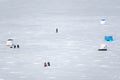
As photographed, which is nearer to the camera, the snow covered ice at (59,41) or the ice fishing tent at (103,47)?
the snow covered ice at (59,41)

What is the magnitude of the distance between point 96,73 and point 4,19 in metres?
6.66

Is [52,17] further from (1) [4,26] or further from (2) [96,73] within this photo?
(2) [96,73]

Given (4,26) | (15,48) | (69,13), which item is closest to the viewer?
(15,48)

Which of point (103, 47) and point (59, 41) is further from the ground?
point (59, 41)

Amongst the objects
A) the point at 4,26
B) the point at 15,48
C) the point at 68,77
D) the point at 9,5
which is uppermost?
the point at 9,5

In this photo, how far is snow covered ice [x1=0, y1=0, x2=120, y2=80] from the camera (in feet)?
22.0

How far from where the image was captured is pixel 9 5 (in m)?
16.0

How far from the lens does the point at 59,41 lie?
9.21 metres

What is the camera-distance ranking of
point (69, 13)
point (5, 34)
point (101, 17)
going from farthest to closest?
point (69, 13), point (101, 17), point (5, 34)

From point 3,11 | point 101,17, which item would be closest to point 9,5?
point 3,11

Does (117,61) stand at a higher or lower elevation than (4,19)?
lower

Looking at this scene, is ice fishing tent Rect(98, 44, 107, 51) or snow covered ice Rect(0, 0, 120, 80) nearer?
snow covered ice Rect(0, 0, 120, 80)

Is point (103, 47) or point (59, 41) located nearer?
point (103, 47)

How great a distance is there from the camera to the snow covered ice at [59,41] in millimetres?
6691
